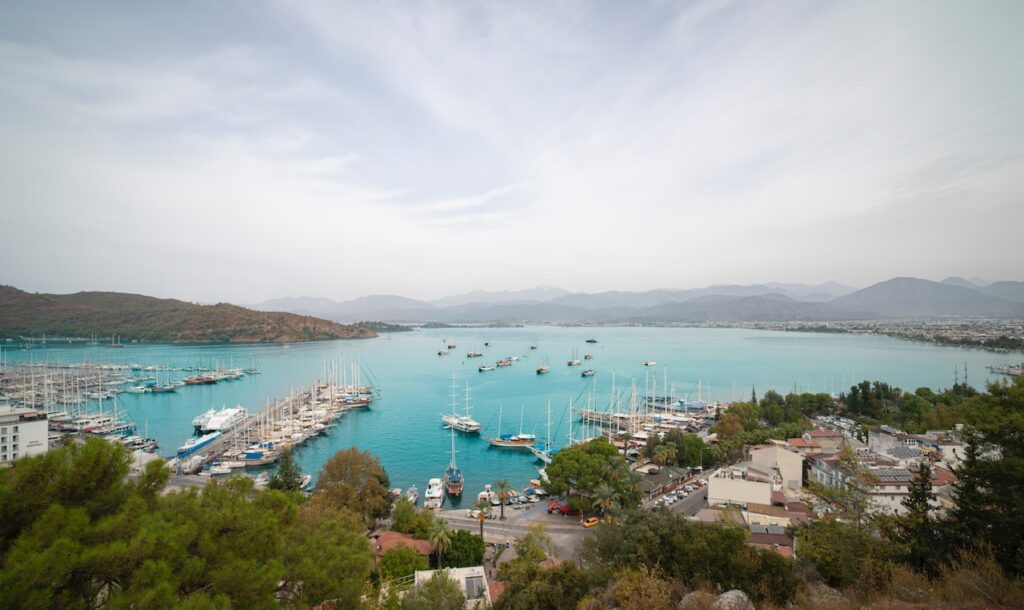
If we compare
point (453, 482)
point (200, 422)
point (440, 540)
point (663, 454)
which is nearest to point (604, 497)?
point (440, 540)

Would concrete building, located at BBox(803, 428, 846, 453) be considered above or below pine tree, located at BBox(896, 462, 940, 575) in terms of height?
below

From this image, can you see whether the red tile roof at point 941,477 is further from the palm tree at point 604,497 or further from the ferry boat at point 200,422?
the ferry boat at point 200,422

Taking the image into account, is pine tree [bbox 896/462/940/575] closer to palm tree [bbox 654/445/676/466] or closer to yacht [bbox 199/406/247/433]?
palm tree [bbox 654/445/676/466]

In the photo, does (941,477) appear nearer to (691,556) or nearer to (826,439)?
(826,439)

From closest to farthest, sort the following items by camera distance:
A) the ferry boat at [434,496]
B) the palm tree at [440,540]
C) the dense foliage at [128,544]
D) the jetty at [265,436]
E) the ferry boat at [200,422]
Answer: the dense foliage at [128,544], the palm tree at [440,540], the ferry boat at [434,496], the jetty at [265,436], the ferry boat at [200,422]

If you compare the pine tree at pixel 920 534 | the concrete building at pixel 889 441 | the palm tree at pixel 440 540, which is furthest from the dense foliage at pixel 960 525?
the concrete building at pixel 889 441

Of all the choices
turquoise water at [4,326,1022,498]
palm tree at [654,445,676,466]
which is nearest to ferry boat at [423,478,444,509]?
turquoise water at [4,326,1022,498]
